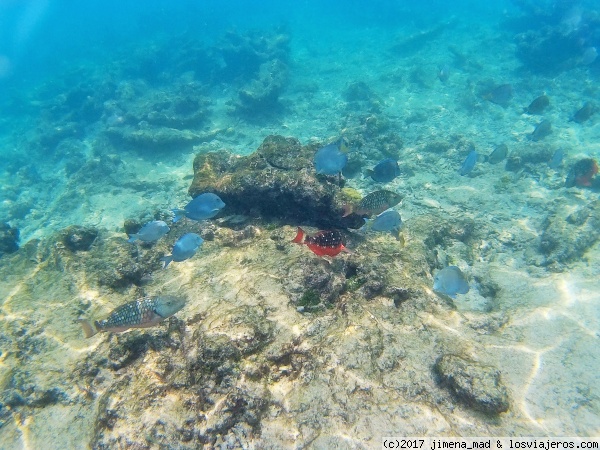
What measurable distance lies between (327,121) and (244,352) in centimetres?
1422

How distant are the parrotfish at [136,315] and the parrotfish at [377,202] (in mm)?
2873

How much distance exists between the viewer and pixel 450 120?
1467 cm

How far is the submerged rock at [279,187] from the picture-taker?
217 inches

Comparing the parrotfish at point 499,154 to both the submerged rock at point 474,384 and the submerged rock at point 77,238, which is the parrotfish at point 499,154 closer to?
the submerged rock at point 474,384

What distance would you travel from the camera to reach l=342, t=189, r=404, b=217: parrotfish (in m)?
4.78

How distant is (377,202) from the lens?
483cm

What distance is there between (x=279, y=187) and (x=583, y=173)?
828 centimetres

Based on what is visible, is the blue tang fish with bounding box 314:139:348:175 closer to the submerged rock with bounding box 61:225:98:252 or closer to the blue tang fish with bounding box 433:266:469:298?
the blue tang fish with bounding box 433:266:469:298

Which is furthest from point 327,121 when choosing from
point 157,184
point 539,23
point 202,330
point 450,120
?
point 539,23

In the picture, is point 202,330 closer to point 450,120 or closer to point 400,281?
point 400,281

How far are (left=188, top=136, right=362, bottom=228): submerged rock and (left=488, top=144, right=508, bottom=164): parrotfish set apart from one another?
6246mm

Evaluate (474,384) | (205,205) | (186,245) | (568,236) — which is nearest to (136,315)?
(186,245)

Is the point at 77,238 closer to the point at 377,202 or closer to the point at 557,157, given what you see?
the point at 377,202

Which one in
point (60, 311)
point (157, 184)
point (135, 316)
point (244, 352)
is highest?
point (135, 316)
